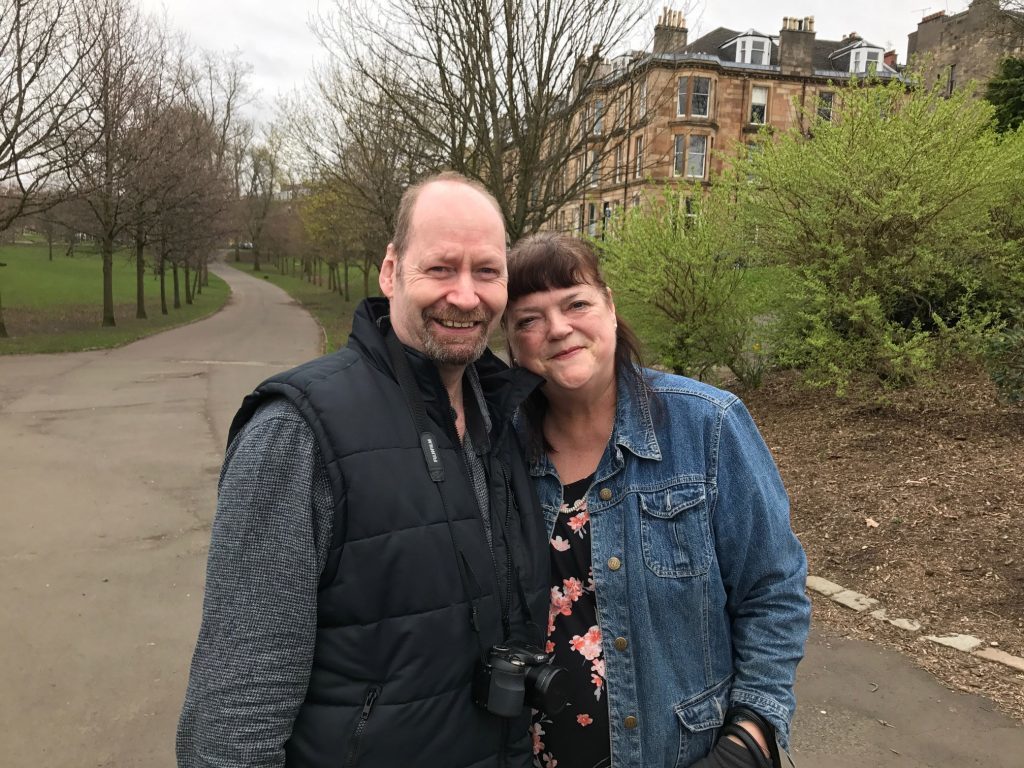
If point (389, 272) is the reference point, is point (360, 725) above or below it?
below

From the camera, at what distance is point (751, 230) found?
8.88 metres

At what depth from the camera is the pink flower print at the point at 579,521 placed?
1925 mm

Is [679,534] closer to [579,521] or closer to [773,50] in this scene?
[579,521]

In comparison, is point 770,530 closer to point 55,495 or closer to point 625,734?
point 625,734

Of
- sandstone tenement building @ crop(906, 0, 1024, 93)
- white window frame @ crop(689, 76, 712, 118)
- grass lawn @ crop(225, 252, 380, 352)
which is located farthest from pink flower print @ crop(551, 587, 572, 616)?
white window frame @ crop(689, 76, 712, 118)

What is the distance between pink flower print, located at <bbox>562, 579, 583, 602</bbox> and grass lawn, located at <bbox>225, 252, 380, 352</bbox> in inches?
184

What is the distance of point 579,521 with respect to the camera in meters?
1.93

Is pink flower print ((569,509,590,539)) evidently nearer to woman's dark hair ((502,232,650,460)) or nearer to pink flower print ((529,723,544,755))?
woman's dark hair ((502,232,650,460))

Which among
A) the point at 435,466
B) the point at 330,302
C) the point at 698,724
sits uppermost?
the point at 435,466

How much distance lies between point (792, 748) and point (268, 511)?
2906mm

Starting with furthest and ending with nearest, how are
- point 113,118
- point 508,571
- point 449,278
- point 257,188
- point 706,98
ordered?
point 257,188
point 706,98
point 113,118
point 449,278
point 508,571

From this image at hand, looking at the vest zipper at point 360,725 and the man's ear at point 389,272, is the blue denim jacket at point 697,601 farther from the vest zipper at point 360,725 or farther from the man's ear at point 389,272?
the man's ear at point 389,272

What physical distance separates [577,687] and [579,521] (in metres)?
0.42

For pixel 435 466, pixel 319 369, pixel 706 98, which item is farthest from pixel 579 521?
pixel 706 98
